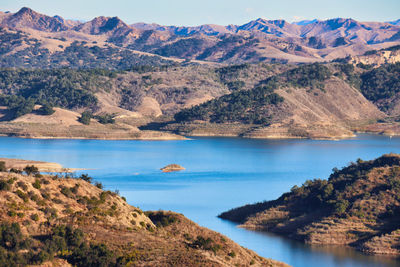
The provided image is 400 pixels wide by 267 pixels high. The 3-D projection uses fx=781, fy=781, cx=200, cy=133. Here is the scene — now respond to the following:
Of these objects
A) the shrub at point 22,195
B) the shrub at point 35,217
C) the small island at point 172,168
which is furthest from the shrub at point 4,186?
the small island at point 172,168

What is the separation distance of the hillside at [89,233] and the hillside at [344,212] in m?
12.8

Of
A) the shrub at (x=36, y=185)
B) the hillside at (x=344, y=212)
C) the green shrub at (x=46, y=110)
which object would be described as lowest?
the hillside at (x=344, y=212)

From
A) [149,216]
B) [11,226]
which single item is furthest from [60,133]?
[11,226]

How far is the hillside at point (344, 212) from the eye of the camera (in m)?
52.2

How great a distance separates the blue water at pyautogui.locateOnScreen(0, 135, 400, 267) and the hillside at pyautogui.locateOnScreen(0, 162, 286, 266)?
33.2 feet

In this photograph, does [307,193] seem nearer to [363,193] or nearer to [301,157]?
[363,193]

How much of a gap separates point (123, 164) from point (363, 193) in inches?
2147

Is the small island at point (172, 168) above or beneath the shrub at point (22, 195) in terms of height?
beneath

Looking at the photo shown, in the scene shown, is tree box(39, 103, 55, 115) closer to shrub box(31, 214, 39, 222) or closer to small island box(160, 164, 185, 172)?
small island box(160, 164, 185, 172)

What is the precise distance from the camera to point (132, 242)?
34094 millimetres

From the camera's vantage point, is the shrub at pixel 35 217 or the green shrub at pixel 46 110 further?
the green shrub at pixel 46 110

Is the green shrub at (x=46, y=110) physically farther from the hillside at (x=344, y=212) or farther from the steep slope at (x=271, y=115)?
the hillside at (x=344, y=212)

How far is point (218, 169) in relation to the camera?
104 metres

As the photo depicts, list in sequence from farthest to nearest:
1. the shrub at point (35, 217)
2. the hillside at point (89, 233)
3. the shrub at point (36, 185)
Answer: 1. the shrub at point (36, 185)
2. the shrub at point (35, 217)
3. the hillside at point (89, 233)
